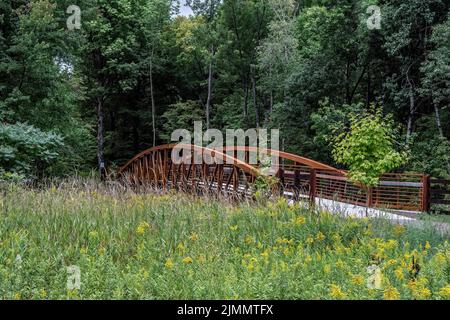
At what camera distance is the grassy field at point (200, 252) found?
3986 millimetres

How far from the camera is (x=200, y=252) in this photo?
5.39 metres

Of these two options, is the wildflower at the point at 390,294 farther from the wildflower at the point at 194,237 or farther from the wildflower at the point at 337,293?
the wildflower at the point at 194,237

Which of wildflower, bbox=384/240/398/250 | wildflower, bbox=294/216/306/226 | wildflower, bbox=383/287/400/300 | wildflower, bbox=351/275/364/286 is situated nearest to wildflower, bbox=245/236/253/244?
wildflower, bbox=294/216/306/226

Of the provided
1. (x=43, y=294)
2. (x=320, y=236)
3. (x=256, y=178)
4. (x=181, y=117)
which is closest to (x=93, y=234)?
(x=43, y=294)

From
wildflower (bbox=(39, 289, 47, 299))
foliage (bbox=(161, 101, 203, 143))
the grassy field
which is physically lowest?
wildflower (bbox=(39, 289, 47, 299))

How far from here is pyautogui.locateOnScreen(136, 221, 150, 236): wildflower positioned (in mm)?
5806

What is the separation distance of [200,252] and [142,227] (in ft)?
3.45

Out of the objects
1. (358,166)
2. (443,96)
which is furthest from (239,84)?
(358,166)

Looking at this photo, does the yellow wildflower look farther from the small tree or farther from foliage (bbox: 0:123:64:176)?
foliage (bbox: 0:123:64:176)

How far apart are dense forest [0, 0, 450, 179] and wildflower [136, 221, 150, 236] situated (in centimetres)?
415

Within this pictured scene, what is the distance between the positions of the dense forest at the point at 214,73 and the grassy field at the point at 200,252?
343 centimetres

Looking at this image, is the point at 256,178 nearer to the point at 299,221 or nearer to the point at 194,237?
the point at 299,221

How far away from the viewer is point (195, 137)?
2817 centimetres
